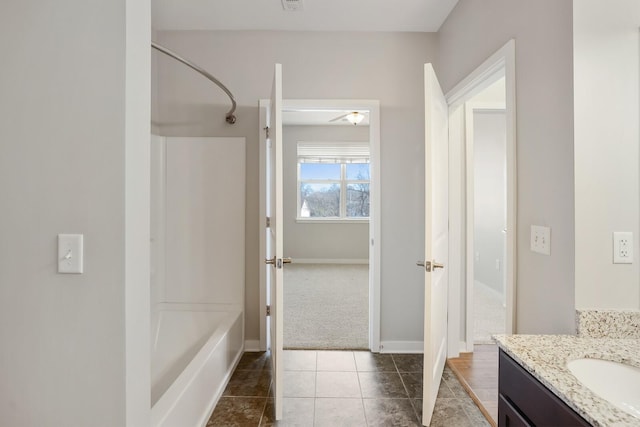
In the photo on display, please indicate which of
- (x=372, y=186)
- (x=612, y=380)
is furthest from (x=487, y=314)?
(x=612, y=380)

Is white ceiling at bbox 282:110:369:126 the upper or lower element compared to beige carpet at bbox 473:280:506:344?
upper

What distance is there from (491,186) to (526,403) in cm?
372

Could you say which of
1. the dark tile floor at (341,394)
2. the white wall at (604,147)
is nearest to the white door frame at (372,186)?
the dark tile floor at (341,394)

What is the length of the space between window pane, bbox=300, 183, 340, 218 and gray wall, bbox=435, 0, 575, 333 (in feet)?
15.0

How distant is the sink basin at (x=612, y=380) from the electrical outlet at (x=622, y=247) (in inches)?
17.4

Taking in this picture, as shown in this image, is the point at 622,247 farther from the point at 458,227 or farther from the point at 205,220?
the point at 205,220

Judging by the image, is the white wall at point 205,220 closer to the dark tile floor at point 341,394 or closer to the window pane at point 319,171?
the dark tile floor at point 341,394

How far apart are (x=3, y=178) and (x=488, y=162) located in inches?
180

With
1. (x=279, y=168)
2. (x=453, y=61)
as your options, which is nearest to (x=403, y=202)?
(x=453, y=61)

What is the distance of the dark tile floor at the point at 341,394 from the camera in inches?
71.4

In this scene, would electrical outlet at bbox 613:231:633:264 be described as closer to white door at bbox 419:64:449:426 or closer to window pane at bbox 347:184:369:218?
white door at bbox 419:64:449:426

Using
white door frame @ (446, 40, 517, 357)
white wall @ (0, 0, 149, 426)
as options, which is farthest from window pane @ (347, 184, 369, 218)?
white wall @ (0, 0, 149, 426)

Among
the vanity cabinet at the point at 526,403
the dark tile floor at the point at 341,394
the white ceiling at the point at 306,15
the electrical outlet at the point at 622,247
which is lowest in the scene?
the dark tile floor at the point at 341,394

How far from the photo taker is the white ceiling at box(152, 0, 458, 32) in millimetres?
2250
